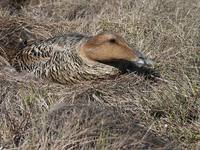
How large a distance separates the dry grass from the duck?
121mm

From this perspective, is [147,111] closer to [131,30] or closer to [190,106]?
[190,106]

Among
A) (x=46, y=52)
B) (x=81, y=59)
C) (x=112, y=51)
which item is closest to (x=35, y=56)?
(x=46, y=52)

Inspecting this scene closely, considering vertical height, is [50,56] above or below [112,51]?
below

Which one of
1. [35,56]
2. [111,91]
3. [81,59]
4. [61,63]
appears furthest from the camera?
[35,56]

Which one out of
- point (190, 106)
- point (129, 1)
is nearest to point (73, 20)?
point (129, 1)

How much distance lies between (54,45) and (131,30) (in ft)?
3.64

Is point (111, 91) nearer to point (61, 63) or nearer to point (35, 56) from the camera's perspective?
point (61, 63)

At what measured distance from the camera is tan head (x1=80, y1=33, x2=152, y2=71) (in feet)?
19.4

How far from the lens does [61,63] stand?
638 centimetres

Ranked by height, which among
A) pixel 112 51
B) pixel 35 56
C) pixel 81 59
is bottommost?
pixel 35 56

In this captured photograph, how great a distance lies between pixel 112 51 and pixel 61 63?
2.16 feet

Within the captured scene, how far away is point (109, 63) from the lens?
621 cm

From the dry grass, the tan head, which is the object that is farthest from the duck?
the dry grass

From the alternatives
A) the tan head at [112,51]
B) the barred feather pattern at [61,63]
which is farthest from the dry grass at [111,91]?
the tan head at [112,51]
